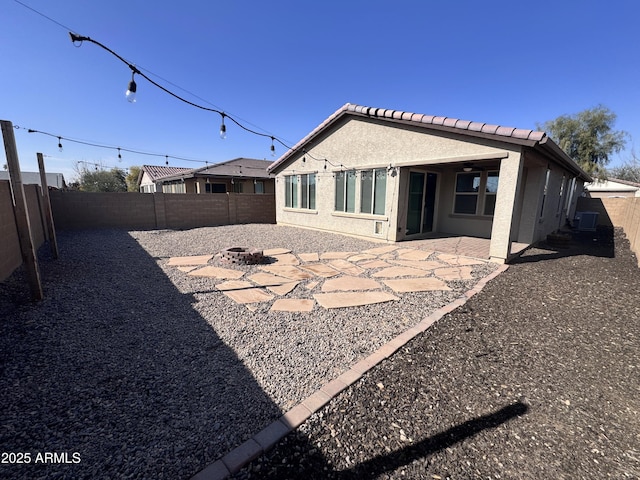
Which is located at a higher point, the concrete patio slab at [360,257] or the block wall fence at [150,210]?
the block wall fence at [150,210]

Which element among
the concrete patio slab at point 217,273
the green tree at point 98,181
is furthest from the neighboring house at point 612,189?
the green tree at point 98,181

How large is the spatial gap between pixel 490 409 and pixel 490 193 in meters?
9.10

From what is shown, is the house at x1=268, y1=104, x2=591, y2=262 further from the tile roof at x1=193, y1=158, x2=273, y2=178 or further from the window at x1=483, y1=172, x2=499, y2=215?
the tile roof at x1=193, y1=158, x2=273, y2=178

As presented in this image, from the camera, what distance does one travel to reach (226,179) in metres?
20.3

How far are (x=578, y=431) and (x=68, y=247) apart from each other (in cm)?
1069

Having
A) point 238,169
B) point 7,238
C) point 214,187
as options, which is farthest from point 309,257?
point 238,169

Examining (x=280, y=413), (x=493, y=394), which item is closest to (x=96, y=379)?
(x=280, y=413)

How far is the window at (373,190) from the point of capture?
9.30m

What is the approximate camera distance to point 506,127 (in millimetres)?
6328

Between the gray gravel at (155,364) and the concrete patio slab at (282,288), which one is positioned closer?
the gray gravel at (155,364)

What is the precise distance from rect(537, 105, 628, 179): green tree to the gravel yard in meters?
31.1

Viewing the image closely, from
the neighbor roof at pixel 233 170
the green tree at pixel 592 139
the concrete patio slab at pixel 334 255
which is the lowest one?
the concrete patio slab at pixel 334 255

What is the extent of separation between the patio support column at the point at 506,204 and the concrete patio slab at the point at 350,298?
147 inches

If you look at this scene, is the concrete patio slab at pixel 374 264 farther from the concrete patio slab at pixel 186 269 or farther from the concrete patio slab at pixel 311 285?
the concrete patio slab at pixel 186 269
